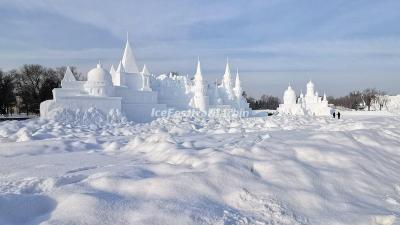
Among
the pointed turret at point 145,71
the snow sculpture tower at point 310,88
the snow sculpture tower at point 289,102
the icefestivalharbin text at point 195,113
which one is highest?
the pointed turret at point 145,71

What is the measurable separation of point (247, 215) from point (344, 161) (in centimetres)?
256

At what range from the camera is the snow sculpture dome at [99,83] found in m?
33.0

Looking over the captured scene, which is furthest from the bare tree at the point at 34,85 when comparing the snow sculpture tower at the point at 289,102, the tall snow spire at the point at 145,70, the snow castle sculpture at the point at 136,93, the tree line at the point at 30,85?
the snow sculpture tower at the point at 289,102

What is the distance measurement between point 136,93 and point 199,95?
31.9 ft

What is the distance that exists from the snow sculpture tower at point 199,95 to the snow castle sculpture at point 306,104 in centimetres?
1670

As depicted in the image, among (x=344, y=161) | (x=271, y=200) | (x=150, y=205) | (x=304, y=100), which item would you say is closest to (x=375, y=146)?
(x=344, y=161)

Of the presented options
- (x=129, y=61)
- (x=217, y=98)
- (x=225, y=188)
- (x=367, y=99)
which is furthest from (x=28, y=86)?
(x=367, y=99)

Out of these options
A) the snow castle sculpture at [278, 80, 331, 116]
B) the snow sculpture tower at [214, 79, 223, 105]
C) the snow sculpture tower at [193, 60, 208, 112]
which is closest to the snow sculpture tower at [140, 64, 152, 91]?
the snow sculpture tower at [193, 60, 208, 112]

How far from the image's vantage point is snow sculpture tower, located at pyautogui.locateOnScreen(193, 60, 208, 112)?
44.2 meters

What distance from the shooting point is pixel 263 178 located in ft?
15.0

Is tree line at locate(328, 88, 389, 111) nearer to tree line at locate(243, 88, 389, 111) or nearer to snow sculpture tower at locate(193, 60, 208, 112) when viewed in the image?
tree line at locate(243, 88, 389, 111)

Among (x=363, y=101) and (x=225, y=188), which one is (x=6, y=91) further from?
(x=363, y=101)

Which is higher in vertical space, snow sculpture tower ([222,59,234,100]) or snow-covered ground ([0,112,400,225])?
snow sculpture tower ([222,59,234,100])

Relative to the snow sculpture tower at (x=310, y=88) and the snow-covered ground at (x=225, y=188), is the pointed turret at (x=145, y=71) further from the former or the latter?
the snow-covered ground at (x=225, y=188)
